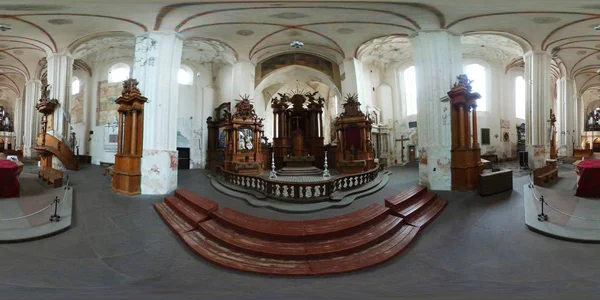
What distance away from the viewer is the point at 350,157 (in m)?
11.3

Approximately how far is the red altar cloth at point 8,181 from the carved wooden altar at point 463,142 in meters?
9.85

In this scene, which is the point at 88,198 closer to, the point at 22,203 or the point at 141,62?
the point at 22,203

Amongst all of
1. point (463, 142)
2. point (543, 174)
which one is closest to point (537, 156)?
point (543, 174)

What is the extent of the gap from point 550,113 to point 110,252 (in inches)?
608

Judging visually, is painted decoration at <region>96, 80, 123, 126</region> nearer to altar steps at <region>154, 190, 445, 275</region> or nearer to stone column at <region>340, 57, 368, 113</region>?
altar steps at <region>154, 190, 445, 275</region>

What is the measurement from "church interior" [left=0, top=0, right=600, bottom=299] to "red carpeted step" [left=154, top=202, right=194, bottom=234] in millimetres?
48

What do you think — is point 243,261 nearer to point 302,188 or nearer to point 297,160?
point 302,188

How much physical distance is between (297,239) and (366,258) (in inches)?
38.2

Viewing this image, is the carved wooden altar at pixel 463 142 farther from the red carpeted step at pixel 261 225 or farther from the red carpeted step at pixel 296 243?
the red carpeted step at pixel 261 225

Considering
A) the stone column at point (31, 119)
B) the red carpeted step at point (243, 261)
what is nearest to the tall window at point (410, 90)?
the red carpeted step at point (243, 261)

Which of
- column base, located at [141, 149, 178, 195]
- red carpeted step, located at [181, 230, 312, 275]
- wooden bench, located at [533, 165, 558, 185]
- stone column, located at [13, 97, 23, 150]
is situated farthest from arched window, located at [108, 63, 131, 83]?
wooden bench, located at [533, 165, 558, 185]

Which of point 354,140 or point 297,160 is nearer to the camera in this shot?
point 354,140

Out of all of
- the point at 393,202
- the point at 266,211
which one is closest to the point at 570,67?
the point at 393,202

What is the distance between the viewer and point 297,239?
12.4 feet
